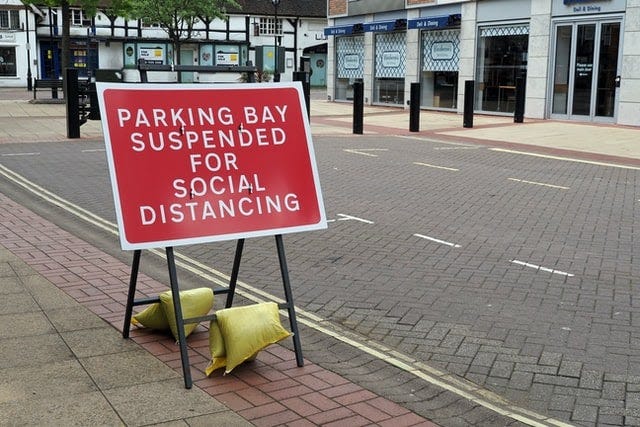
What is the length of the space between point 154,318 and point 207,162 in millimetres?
1164

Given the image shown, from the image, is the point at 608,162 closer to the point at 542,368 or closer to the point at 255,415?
the point at 542,368

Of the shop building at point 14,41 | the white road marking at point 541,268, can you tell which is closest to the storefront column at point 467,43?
the white road marking at point 541,268

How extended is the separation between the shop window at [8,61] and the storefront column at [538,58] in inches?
1557

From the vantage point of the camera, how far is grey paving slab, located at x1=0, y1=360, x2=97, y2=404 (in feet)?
13.2

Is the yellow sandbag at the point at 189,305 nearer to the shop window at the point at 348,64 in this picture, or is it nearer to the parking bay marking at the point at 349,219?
the parking bay marking at the point at 349,219

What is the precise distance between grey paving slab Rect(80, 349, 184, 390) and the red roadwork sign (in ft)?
2.38

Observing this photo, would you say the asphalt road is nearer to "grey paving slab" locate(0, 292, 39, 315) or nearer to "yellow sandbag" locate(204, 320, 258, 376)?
"yellow sandbag" locate(204, 320, 258, 376)

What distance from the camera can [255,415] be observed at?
3.85m

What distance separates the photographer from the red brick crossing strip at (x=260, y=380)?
3879 millimetres

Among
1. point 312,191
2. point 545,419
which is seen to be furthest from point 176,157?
point 545,419

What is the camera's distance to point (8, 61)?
52562 mm

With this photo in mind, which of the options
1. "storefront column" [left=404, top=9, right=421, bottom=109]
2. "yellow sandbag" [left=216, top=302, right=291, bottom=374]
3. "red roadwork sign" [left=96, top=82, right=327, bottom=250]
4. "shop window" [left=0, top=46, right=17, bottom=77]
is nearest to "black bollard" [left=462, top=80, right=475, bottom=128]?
"storefront column" [left=404, top=9, right=421, bottom=109]

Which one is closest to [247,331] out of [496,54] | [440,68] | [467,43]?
[496,54]

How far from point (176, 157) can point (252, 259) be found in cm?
301
